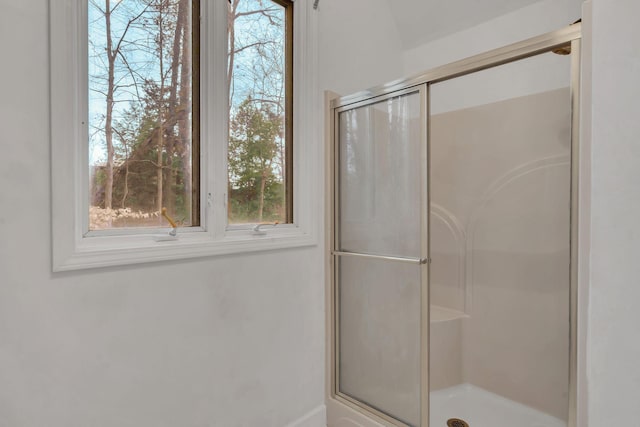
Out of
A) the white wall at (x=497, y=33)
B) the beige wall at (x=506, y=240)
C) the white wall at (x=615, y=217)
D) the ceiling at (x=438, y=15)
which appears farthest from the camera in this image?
the ceiling at (x=438, y=15)

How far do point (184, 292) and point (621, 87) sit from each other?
1.44 meters

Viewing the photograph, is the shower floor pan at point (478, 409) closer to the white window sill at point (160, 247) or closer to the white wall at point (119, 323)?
the white wall at point (119, 323)

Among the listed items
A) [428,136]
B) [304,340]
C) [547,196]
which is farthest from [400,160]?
[304,340]

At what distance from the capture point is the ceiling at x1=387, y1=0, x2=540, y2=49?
6.56 ft

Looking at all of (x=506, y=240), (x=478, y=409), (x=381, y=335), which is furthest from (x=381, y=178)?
(x=478, y=409)

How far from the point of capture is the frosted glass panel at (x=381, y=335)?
5.09 feet

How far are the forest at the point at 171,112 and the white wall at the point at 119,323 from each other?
18 cm

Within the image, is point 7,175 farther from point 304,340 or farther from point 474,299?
point 474,299

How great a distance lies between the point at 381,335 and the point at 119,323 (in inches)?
43.1

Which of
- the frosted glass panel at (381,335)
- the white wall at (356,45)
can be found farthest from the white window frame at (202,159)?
the frosted glass panel at (381,335)

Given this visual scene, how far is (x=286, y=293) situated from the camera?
→ 163 cm

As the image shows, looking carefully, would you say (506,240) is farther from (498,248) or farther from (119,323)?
(119,323)

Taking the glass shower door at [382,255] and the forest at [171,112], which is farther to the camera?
the glass shower door at [382,255]

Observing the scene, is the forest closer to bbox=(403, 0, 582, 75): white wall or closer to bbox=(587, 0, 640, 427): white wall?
bbox=(403, 0, 582, 75): white wall
